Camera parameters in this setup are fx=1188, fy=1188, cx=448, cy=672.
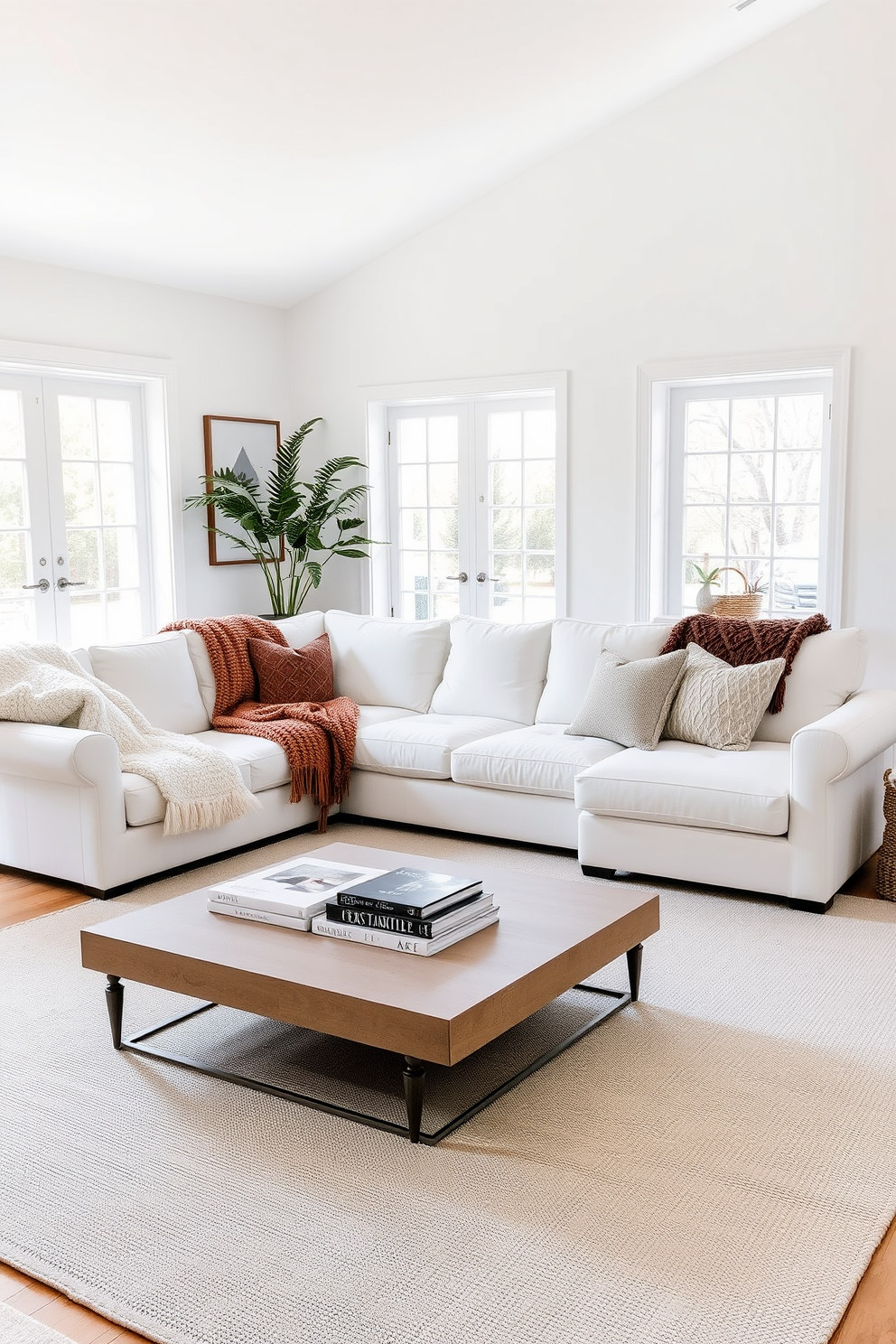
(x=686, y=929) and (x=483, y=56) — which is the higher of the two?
(x=483, y=56)

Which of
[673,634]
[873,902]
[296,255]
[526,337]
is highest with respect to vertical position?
[296,255]

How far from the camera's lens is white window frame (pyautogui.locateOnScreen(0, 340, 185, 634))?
5992mm

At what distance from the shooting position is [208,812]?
13.8 feet

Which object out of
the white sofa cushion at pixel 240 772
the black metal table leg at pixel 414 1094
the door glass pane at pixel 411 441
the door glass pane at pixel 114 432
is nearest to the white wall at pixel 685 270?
the door glass pane at pixel 411 441

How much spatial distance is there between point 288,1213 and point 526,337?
480 cm

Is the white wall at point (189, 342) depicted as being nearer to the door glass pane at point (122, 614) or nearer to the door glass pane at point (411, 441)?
the door glass pane at point (122, 614)

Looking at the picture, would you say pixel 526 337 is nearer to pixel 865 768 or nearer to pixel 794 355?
pixel 794 355

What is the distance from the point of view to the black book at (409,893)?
263 centimetres

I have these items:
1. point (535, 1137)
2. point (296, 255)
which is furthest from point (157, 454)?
point (535, 1137)

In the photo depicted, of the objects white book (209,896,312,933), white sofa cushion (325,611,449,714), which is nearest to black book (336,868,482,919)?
white book (209,896,312,933)

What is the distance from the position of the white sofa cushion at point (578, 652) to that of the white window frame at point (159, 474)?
92.6 inches

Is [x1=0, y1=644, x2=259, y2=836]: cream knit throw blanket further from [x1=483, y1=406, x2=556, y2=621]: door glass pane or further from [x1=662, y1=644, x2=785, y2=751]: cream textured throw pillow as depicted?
[x1=483, y1=406, x2=556, y2=621]: door glass pane

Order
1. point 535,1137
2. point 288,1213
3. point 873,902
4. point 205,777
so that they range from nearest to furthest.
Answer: point 288,1213 → point 535,1137 → point 873,902 → point 205,777

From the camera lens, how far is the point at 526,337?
19.9 ft
